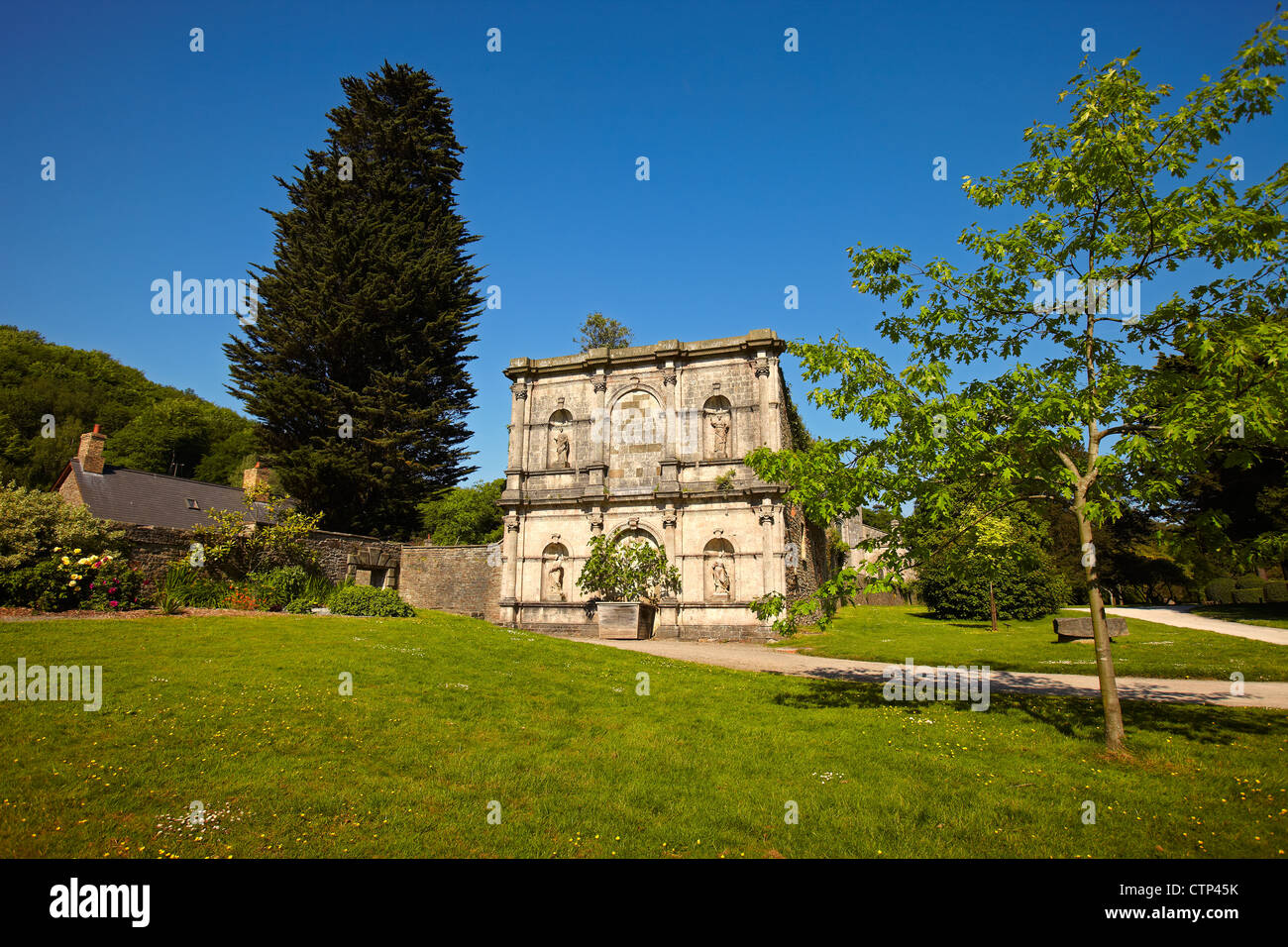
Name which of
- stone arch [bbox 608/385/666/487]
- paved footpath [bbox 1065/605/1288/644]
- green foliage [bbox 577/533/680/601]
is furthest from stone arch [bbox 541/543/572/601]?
paved footpath [bbox 1065/605/1288/644]

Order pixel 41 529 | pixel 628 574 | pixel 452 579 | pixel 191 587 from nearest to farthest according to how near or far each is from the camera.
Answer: pixel 41 529, pixel 191 587, pixel 628 574, pixel 452 579

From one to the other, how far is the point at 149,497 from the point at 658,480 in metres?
22.7

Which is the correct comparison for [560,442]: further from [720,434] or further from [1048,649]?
[1048,649]

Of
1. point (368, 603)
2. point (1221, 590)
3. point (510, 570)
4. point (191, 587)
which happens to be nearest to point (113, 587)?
point (191, 587)

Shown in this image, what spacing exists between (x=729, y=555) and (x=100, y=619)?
1881cm

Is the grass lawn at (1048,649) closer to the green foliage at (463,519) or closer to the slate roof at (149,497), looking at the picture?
the slate roof at (149,497)

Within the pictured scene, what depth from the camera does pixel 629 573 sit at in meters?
25.3

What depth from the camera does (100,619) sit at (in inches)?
527

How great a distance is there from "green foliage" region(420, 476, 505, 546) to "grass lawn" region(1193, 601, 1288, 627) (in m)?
40.6

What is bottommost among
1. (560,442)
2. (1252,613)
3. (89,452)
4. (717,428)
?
(1252,613)

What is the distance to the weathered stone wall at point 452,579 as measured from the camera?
28.3 meters

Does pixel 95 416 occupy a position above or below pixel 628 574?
above

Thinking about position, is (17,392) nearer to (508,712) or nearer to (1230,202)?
(508,712)

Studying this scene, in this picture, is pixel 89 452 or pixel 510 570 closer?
pixel 510 570
